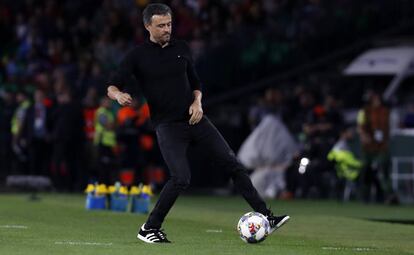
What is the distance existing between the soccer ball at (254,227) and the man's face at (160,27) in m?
2.01

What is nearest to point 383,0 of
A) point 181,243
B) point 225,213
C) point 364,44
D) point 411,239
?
point 364,44

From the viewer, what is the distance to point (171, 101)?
14.9 metres

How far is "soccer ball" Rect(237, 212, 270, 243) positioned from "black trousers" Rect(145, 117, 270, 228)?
341 millimetres

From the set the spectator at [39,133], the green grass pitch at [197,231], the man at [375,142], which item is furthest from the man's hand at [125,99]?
the spectator at [39,133]

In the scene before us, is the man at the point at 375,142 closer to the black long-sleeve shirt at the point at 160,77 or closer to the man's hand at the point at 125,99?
the black long-sleeve shirt at the point at 160,77

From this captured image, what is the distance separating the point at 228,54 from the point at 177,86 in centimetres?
1828

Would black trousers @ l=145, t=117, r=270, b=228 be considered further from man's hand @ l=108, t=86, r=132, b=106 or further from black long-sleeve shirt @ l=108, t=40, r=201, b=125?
man's hand @ l=108, t=86, r=132, b=106

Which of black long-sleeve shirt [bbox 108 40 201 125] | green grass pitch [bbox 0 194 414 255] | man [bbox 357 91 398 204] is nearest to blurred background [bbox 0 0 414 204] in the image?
man [bbox 357 91 398 204]

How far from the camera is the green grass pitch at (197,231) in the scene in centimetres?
1404

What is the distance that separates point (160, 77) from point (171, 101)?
0.27 metres

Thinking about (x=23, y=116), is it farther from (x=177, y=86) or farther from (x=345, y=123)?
(x=177, y=86)

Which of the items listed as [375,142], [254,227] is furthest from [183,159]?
[375,142]

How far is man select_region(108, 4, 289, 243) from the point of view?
48.2ft

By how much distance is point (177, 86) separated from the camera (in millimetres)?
14906
